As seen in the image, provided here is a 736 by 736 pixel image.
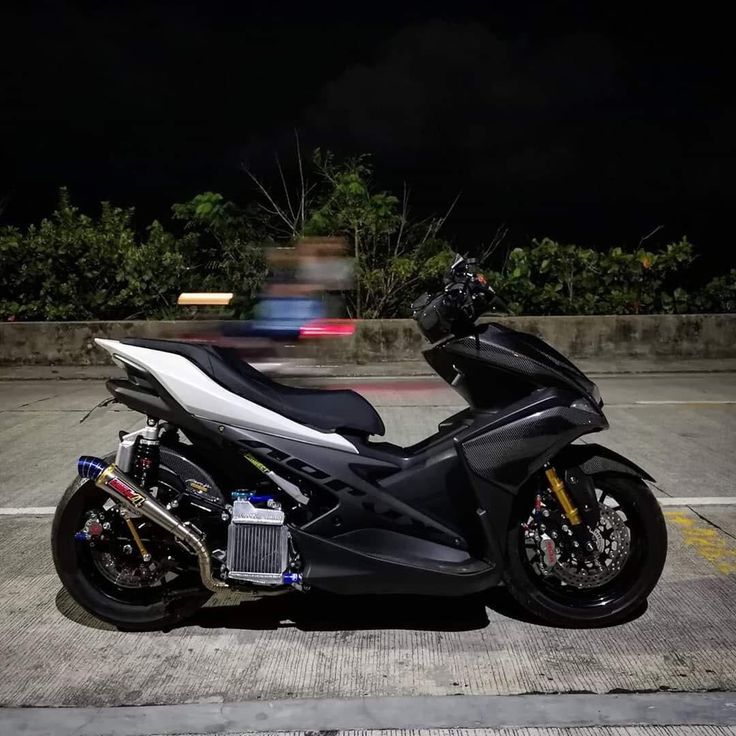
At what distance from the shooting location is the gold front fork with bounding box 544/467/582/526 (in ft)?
12.8

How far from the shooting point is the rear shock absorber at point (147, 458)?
3.88 metres

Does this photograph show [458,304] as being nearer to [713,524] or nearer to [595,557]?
[595,557]

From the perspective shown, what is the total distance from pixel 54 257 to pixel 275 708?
11980 mm

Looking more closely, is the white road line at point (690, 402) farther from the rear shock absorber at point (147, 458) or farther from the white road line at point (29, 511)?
the rear shock absorber at point (147, 458)

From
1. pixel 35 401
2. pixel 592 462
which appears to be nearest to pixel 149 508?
pixel 592 462

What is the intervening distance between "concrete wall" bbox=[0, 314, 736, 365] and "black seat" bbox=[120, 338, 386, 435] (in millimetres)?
9168

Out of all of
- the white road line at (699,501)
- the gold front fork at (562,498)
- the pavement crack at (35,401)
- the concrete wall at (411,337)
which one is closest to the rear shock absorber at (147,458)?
the gold front fork at (562,498)

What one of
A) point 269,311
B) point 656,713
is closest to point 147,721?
point 656,713

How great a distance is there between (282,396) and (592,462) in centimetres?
128

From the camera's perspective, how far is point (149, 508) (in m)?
3.76

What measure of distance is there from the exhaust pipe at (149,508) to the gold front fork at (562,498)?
1358 millimetres

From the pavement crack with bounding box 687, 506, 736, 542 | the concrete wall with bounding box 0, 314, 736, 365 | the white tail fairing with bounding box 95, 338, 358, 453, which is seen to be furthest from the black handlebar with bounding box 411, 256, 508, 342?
the concrete wall with bounding box 0, 314, 736, 365

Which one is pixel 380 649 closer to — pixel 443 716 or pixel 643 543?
pixel 443 716

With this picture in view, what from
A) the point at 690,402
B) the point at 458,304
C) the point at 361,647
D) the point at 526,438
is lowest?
the point at 690,402
